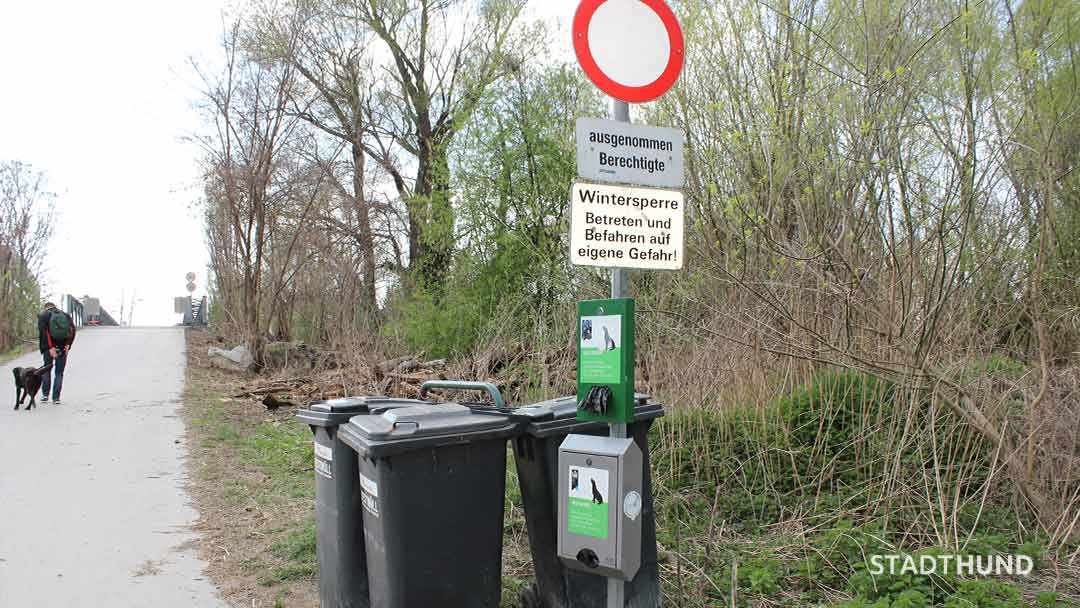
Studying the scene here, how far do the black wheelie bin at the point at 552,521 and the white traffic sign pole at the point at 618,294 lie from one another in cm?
57

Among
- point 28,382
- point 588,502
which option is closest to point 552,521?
point 588,502

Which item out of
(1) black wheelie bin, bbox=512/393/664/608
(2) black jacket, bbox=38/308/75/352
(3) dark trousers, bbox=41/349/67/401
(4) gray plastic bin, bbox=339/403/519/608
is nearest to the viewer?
(4) gray plastic bin, bbox=339/403/519/608

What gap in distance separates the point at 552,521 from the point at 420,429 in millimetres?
872

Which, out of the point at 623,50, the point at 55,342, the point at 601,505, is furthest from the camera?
the point at 55,342

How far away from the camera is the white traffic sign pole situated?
137 inches

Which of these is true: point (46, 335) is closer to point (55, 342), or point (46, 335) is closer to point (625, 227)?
point (55, 342)

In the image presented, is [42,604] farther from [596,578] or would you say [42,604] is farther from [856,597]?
[856,597]

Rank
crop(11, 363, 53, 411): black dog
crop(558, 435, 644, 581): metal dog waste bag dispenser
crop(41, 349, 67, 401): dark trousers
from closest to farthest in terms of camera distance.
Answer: crop(558, 435, 644, 581): metal dog waste bag dispenser < crop(11, 363, 53, 411): black dog < crop(41, 349, 67, 401): dark trousers

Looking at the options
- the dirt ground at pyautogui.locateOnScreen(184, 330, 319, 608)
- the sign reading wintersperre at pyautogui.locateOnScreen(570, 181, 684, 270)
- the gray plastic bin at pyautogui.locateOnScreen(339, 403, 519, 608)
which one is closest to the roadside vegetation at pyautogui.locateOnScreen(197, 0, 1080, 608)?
the dirt ground at pyautogui.locateOnScreen(184, 330, 319, 608)

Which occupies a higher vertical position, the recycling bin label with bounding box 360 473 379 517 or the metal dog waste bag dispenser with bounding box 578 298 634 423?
the metal dog waste bag dispenser with bounding box 578 298 634 423

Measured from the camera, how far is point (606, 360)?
11.3ft

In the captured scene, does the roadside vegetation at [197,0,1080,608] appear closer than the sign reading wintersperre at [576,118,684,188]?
No

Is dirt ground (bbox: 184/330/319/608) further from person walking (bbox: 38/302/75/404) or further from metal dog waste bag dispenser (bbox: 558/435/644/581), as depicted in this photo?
person walking (bbox: 38/302/75/404)

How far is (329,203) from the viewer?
23.9m
